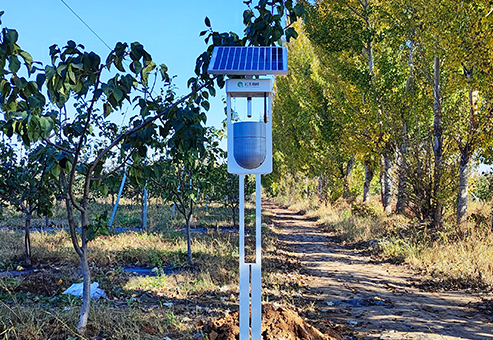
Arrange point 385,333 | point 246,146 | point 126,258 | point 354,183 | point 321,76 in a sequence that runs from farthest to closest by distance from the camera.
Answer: point 354,183 → point 321,76 → point 126,258 → point 385,333 → point 246,146

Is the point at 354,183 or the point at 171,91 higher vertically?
the point at 171,91

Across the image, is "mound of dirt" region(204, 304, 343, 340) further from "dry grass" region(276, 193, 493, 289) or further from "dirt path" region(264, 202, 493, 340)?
"dry grass" region(276, 193, 493, 289)

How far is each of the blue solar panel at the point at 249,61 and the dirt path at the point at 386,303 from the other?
324 centimetres

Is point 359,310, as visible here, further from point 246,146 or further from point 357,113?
point 357,113

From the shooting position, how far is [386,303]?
5949mm

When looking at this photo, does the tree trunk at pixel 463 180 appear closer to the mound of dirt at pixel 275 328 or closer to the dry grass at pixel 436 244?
the dry grass at pixel 436 244

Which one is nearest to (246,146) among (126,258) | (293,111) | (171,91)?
(171,91)

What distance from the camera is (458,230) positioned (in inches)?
365

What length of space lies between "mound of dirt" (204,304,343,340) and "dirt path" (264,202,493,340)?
86 centimetres

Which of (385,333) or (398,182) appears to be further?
(398,182)

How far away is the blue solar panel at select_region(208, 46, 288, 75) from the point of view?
133 inches

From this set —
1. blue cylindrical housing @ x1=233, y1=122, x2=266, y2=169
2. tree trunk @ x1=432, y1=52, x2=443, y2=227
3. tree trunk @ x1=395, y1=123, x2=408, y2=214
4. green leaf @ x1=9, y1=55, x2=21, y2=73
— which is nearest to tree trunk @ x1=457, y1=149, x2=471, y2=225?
tree trunk @ x1=432, y1=52, x2=443, y2=227

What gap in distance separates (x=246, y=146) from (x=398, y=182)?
29.2 ft

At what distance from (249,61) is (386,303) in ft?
14.4
